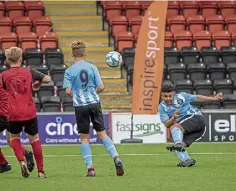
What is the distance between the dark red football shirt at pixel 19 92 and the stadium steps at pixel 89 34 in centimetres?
1269

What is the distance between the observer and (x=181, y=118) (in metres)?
14.6

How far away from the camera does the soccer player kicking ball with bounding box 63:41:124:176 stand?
1237cm

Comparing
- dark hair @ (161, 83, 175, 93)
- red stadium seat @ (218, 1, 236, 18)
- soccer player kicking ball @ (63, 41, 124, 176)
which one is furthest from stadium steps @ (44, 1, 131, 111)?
soccer player kicking ball @ (63, 41, 124, 176)

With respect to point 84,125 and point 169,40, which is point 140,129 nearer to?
point 169,40

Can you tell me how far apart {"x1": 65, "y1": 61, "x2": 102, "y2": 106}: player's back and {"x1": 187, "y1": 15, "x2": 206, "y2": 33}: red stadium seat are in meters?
15.6

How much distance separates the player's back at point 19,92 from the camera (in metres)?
12.0

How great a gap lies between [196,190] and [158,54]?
1137 cm

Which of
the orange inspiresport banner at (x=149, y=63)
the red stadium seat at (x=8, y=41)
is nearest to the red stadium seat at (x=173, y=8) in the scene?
the red stadium seat at (x=8, y=41)

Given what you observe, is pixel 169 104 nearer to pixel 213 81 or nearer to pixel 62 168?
pixel 62 168

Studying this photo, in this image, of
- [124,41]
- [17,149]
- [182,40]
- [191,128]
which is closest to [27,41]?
[124,41]

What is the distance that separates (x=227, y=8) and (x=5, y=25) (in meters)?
6.86

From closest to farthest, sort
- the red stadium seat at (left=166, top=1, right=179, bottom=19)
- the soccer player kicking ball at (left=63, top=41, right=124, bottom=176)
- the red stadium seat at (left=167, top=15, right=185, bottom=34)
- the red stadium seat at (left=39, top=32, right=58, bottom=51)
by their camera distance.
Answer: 1. the soccer player kicking ball at (left=63, top=41, right=124, bottom=176)
2. the red stadium seat at (left=39, top=32, right=58, bottom=51)
3. the red stadium seat at (left=167, top=15, right=185, bottom=34)
4. the red stadium seat at (left=166, top=1, right=179, bottom=19)

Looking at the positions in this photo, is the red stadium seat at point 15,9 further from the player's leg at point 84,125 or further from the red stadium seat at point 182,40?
the player's leg at point 84,125

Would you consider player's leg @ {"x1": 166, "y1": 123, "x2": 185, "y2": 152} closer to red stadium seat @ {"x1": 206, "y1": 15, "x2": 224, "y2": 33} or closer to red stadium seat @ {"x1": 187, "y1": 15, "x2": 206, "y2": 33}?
red stadium seat @ {"x1": 187, "y1": 15, "x2": 206, "y2": 33}
